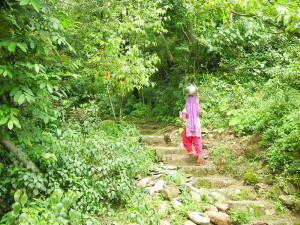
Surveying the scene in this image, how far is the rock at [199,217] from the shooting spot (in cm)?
336

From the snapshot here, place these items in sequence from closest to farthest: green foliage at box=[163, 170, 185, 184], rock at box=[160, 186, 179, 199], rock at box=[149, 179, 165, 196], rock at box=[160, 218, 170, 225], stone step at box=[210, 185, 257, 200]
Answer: rock at box=[160, 218, 170, 225] < rock at box=[160, 186, 179, 199] < rock at box=[149, 179, 165, 196] < stone step at box=[210, 185, 257, 200] < green foliage at box=[163, 170, 185, 184]

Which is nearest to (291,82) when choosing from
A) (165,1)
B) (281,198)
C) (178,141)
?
(281,198)

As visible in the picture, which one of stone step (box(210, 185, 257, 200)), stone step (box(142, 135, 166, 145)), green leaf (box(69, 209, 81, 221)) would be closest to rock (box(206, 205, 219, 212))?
stone step (box(210, 185, 257, 200))

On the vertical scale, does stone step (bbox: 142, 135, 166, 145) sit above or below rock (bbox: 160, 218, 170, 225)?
above

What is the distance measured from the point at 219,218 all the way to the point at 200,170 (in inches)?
72.1

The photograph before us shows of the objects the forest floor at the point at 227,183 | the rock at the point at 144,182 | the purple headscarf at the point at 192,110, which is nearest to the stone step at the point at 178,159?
the forest floor at the point at 227,183

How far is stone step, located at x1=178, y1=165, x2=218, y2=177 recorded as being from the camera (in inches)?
208

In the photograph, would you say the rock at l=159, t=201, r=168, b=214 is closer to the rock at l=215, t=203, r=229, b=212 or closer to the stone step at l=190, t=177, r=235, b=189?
the rock at l=215, t=203, r=229, b=212

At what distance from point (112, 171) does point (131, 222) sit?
1.06 m

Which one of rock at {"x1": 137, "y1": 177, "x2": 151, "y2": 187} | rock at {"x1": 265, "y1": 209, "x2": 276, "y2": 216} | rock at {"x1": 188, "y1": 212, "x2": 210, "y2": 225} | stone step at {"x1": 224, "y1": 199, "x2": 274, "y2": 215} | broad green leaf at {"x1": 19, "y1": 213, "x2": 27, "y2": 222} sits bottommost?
rock at {"x1": 265, "y1": 209, "x2": 276, "y2": 216}

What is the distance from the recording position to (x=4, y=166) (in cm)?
305

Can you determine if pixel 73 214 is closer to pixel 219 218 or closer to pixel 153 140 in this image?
pixel 219 218

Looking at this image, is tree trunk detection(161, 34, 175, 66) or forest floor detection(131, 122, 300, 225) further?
tree trunk detection(161, 34, 175, 66)

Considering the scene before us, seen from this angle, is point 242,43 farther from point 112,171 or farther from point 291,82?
point 112,171
